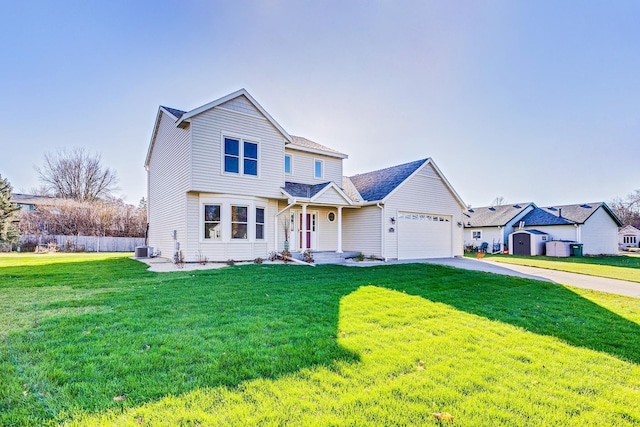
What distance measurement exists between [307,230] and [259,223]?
271cm

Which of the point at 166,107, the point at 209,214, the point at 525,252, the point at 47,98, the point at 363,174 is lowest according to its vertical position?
the point at 525,252

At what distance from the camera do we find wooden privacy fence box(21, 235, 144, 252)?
68.6 feet

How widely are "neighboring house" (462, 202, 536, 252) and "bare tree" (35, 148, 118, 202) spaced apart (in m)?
38.8

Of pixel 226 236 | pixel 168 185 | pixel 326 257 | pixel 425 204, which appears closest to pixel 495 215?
pixel 425 204

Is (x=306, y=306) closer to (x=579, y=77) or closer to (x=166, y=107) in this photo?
(x=166, y=107)

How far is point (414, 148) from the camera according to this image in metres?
22.5

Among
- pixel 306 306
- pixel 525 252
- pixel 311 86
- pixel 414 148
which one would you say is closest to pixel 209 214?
pixel 311 86

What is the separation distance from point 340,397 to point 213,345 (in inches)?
74.4

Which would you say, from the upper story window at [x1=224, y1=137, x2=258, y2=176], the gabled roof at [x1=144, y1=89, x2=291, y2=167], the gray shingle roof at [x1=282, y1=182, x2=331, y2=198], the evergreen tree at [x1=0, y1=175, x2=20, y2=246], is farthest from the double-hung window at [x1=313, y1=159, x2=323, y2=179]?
the evergreen tree at [x1=0, y1=175, x2=20, y2=246]

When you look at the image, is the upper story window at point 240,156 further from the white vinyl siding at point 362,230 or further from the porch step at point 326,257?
the white vinyl siding at point 362,230

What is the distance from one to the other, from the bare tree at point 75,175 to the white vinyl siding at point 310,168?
101 ft

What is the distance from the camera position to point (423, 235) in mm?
17047

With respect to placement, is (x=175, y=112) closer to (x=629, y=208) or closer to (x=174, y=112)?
(x=174, y=112)

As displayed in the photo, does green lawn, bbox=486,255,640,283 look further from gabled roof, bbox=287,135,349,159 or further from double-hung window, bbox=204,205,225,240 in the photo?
double-hung window, bbox=204,205,225,240
